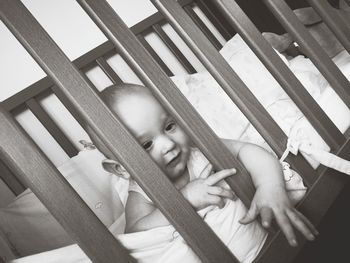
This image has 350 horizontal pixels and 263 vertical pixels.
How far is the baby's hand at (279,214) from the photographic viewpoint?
56 centimetres

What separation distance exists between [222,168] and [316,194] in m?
0.20

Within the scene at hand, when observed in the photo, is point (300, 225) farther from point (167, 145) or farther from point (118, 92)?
point (118, 92)

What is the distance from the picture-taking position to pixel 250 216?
22.1 inches

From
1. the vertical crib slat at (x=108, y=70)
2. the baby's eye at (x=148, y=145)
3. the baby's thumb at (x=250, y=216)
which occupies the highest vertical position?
the vertical crib slat at (x=108, y=70)

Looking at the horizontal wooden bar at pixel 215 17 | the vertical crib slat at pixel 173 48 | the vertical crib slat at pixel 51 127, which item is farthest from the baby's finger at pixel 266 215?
the horizontal wooden bar at pixel 215 17

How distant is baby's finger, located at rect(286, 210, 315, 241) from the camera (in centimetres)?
55

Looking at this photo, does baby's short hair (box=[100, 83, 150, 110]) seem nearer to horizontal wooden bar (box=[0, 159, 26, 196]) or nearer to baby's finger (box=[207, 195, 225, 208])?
baby's finger (box=[207, 195, 225, 208])

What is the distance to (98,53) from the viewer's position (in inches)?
54.9

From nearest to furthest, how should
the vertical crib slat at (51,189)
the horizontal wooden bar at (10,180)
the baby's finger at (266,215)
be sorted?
the vertical crib slat at (51,189), the baby's finger at (266,215), the horizontal wooden bar at (10,180)

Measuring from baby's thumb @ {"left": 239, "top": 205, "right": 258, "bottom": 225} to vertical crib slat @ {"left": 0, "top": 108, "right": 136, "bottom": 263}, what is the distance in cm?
22

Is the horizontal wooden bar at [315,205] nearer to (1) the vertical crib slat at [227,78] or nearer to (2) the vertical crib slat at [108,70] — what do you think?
(1) the vertical crib slat at [227,78]

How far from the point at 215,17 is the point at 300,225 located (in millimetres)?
1361

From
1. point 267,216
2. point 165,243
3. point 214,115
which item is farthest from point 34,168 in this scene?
point 214,115

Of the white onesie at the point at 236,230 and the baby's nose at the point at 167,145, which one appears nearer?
the white onesie at the point at 236,230
